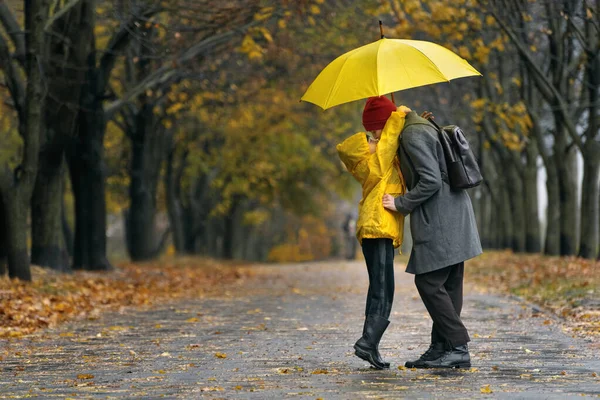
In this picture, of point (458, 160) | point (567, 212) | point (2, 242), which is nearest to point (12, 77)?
point (2, 242)

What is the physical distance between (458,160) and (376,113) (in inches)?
26.5

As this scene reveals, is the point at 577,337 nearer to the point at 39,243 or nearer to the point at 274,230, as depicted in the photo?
the point at 39,243

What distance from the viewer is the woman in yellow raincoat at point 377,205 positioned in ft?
27.0

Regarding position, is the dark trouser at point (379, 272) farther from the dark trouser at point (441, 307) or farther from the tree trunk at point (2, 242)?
the tree trunk at point (2, 242)

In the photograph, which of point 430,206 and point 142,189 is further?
point 142,189

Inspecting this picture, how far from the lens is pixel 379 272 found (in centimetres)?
833

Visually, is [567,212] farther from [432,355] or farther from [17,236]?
[432,355]

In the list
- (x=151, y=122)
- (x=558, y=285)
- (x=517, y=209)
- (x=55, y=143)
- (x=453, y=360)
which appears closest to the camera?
(x=453, y=360)

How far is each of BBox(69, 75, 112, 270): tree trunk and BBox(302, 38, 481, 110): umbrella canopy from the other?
593 inches

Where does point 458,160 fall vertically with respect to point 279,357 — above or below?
above

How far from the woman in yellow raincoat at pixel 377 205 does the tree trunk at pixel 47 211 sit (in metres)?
12.7

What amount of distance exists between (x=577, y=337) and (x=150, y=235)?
2202 cm

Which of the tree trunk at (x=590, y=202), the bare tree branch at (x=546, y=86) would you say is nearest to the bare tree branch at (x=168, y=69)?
the bare tree branch at (x=546, y=86)

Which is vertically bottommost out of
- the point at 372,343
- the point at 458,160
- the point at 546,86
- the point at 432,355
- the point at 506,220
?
the point at 432,355
